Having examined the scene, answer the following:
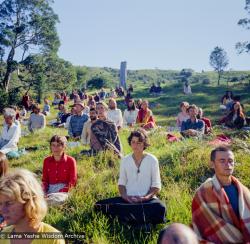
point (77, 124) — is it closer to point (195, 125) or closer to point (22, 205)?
point (195, 125)

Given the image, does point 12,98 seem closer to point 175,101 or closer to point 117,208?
point 175,101

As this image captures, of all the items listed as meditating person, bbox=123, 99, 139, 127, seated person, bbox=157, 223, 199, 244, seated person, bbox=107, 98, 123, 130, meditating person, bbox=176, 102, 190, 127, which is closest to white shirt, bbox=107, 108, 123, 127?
seated person, bbox=107, 98, 123, 130

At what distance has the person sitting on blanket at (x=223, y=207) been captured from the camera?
4.28 metres

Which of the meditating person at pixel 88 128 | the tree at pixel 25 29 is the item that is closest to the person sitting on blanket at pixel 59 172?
the meditating person at pixel 88 128

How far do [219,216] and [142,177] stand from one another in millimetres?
1538

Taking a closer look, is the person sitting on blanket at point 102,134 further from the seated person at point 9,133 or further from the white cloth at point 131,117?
the white cloth at point 131,117

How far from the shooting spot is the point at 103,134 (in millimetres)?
8586

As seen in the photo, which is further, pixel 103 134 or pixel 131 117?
pixel 131 117

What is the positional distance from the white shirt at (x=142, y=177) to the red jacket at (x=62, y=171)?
1.08 meters

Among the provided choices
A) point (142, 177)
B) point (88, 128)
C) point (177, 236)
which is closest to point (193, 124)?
point (88, 128)

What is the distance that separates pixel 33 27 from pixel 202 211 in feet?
91.9

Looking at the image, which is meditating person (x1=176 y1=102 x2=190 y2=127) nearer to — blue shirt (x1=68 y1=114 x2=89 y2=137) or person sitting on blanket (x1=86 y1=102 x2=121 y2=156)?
blue shirt (x1=68 y1=114 x2=89 y2=137)

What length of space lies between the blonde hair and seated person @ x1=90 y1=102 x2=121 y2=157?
5.15 m

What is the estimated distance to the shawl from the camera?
427cm
